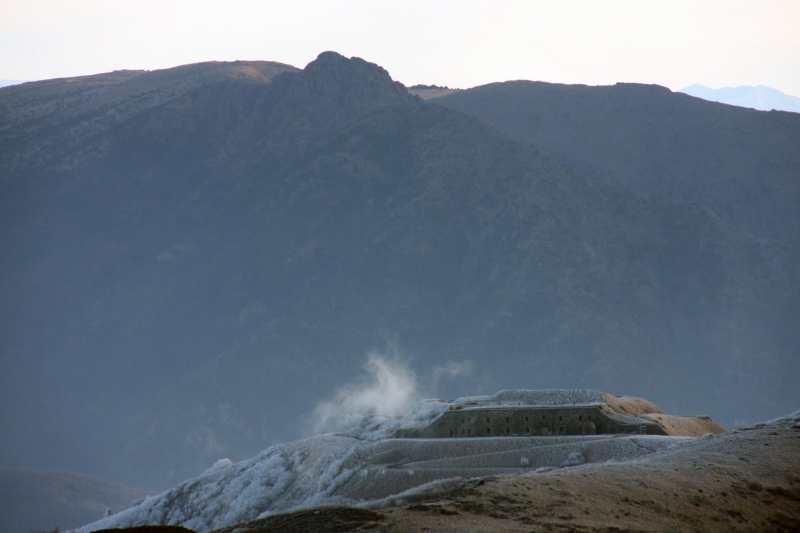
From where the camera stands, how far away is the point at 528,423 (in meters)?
42.5

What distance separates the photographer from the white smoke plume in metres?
140

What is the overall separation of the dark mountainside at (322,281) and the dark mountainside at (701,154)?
53.4ft

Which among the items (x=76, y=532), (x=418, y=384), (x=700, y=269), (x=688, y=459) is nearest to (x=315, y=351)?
(x=418, y=384)

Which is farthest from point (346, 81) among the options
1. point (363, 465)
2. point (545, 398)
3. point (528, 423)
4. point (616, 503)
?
point (616, 503)

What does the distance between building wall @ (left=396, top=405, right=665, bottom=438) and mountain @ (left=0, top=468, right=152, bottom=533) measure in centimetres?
7262

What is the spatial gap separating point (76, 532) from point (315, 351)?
3986 inches

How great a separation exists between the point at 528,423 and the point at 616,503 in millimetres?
20357

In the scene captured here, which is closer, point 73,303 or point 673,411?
point 673,411

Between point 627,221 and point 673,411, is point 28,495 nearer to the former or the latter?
point 673,411

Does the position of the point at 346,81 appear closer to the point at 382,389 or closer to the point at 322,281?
the point at 322,281

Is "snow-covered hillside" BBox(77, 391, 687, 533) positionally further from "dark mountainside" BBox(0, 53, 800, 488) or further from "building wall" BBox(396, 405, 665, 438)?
"dark mountainside" BBox(0, 53, 800, 488)

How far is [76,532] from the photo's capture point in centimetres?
4806

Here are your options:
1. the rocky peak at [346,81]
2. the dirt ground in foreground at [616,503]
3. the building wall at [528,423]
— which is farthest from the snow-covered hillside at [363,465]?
→ the rocky peak at [346,81]

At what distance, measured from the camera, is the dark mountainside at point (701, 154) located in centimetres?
17550
